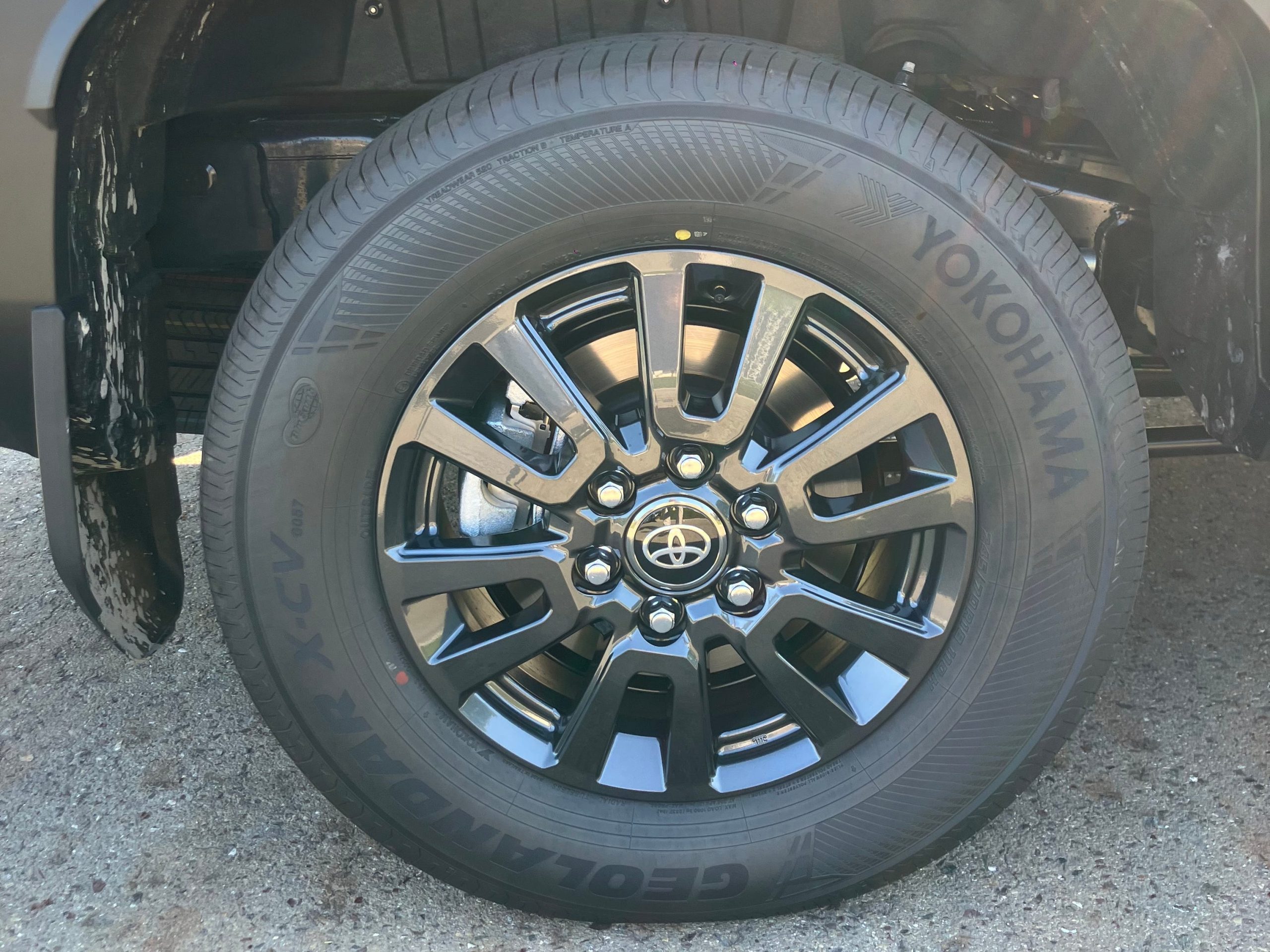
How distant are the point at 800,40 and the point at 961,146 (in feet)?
1.75

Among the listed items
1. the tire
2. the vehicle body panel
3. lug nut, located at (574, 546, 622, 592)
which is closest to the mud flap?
the vehicle body panel

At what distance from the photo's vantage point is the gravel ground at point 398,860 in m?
1.69

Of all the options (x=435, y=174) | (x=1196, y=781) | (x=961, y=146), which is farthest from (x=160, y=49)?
(x=1196, y=781)

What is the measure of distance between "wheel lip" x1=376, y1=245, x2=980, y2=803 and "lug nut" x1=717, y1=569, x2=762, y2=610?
18mm

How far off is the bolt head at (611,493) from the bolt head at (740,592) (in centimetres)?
23

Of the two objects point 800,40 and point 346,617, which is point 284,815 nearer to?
Answer: point 346,617

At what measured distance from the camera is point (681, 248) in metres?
1.53

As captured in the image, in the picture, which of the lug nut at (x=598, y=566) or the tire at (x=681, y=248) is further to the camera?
the lug nut at (x=598, y=566)

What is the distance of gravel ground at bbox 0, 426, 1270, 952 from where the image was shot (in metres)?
1.69

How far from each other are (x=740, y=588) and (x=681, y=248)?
1.83 ft

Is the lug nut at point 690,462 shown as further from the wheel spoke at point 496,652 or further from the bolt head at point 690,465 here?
the wheel spoke at point 496,652

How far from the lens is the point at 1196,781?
200 centimetres

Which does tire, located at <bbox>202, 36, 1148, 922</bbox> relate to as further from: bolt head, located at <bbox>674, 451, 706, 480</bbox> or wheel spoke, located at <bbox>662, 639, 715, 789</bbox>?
bolt head, located at <bbox>674, 451, 706, 480</bbox>

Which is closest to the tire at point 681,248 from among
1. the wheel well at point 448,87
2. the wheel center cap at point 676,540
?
the wheel well at point 448,87
